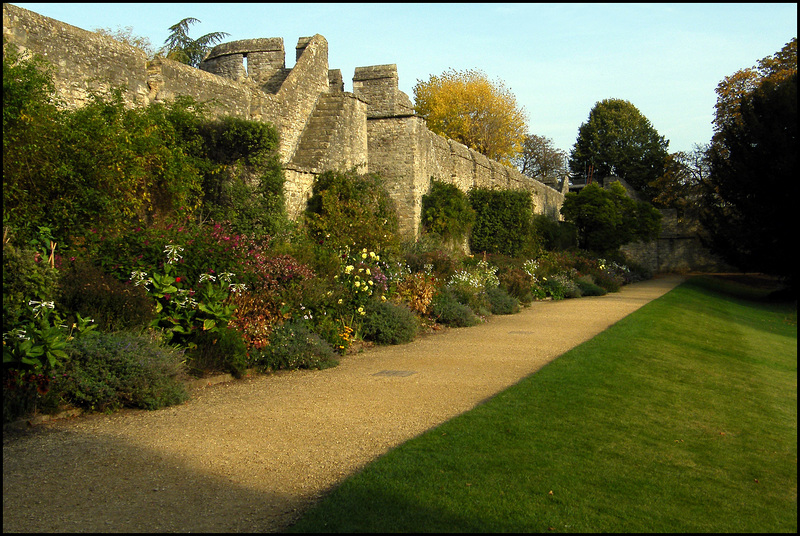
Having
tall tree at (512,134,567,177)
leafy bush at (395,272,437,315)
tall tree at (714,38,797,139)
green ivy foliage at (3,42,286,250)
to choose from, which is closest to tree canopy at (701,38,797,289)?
tall tree at (714,38,797,139)

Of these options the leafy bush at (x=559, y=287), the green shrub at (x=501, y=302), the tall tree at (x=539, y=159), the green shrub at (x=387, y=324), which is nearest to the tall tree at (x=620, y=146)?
the tall tree at (x=539, y=159)

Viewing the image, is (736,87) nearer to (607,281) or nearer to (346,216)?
(607,281)

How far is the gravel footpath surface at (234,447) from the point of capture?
12.0ft

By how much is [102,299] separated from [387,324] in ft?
14.1

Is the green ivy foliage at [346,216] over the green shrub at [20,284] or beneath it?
over

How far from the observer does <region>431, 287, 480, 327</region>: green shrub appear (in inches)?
463

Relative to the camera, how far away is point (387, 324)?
32.0ft

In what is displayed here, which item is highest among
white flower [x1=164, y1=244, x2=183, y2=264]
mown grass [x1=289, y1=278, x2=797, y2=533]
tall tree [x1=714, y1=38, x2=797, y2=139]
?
tall tree [x1=714, y1=38, x2=797, y2=139]

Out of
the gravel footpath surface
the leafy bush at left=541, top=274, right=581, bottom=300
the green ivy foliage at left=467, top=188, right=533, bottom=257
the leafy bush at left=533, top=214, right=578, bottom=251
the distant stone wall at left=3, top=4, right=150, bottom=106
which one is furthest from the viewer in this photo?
the leafy bush at left=533, top=214, right=578, bottom=251

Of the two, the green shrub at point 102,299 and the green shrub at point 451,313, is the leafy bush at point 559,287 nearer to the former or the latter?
the green shrub at point 451,313

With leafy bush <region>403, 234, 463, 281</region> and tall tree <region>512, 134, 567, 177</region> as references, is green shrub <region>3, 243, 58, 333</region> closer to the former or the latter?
leafy bush <region>403, 234, 463, 281</region>

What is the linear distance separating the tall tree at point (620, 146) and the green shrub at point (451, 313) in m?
40.6

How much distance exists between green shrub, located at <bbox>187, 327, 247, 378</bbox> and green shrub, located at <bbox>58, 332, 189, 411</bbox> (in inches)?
34.8

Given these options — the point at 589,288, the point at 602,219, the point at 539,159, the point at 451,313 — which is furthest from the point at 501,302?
the point at 539,159
